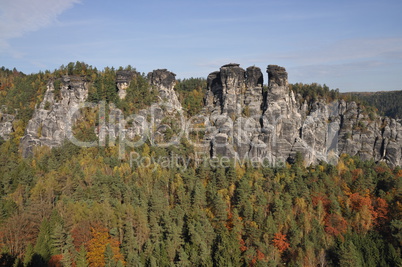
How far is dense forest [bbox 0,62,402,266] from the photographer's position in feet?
129

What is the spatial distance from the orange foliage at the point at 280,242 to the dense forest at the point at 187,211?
13cm

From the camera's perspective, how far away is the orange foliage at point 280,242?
42.7 meters

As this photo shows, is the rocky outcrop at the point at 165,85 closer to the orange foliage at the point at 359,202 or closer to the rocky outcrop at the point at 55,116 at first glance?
the rocky outcrop at the point at 55,116

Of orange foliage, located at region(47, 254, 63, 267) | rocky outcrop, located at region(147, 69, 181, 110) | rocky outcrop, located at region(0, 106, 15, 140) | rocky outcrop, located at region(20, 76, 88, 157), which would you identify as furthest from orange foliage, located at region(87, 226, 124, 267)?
rocky outcrop, located at region(0, 106, 15, 140)

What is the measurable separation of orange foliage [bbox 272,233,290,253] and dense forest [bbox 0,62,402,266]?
0.13 meters

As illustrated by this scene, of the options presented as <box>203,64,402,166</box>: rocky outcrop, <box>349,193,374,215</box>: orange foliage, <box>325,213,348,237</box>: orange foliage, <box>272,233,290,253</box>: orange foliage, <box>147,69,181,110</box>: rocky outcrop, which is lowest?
<box>272,233,290,253</box>: orange foliage

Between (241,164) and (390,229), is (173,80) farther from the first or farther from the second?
(390,229)

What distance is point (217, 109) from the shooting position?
263 ft

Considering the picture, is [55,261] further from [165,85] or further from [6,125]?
[165,85]

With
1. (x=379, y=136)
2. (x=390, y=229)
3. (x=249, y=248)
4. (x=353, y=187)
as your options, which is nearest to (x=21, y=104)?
(x=249, y=248)

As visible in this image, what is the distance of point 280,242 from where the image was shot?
141 ft

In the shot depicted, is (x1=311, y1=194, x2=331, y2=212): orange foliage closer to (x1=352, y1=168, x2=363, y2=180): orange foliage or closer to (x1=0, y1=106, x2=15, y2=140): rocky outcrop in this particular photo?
(x1=352, y1=168, x2=363, y2=180): orange foliage

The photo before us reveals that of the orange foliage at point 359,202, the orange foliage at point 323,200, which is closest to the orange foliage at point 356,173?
the orange foliage at point 359,202

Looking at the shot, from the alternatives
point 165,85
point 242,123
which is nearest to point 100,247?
point 242,123
